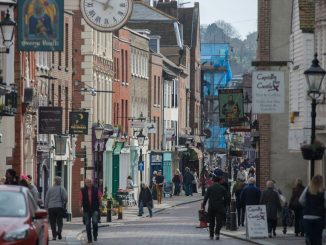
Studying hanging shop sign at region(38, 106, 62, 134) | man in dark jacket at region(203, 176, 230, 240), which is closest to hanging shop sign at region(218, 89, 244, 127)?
hanging shop sign at region(38, 106, 62, 134)

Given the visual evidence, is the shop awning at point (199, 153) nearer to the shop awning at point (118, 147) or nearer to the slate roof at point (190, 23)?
the slate roof at point (190, 23)

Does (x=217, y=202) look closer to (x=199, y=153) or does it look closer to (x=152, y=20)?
(x=152, y=20)

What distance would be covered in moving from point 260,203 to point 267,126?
1000cm

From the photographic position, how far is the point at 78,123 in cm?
5597

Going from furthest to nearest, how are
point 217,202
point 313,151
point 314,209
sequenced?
point 217,202 < point 313,151 < point 314,209

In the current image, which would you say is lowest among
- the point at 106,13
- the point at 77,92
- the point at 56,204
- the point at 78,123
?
the point at 56,204

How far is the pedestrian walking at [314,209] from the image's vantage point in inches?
1001

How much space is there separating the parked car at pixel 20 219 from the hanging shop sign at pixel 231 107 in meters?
29.9

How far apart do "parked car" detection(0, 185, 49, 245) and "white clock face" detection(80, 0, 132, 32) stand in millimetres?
8862

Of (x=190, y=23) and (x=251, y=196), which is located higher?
(x=190, y=23)

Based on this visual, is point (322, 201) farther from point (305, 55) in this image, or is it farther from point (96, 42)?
point (96, 42)

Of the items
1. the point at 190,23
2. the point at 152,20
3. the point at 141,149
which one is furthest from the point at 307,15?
the point at 190,23

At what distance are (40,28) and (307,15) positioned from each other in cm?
1156

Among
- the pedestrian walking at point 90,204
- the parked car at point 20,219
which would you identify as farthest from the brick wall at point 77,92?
the parked car at point 20,219
